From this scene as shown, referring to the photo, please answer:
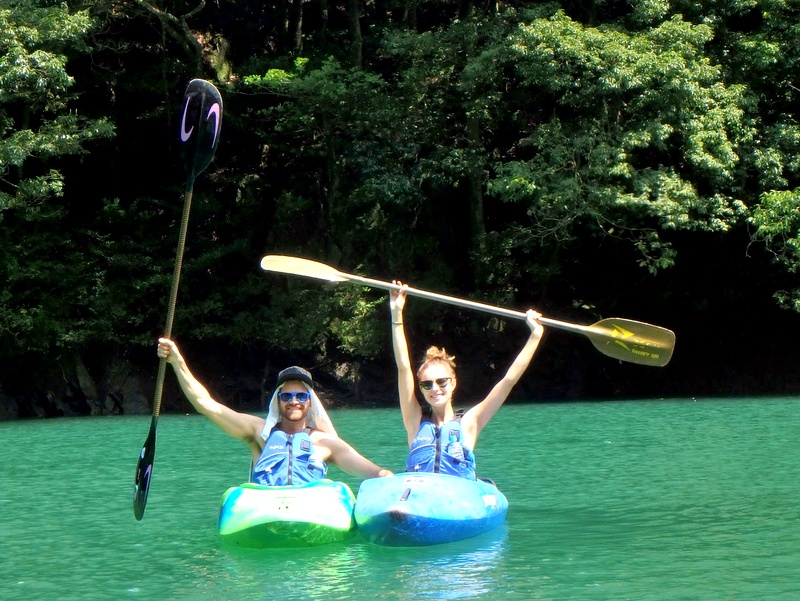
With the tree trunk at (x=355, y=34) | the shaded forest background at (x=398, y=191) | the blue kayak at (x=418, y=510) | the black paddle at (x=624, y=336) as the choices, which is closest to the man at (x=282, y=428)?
the blue kayak at (x=418, y=510)

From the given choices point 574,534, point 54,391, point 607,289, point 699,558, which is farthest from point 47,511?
point 607,289

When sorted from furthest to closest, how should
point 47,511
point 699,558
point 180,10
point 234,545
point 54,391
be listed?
1. point 180,10
2. point 54,391
3. point 47,511
4. point 234,545
5. point 699,558

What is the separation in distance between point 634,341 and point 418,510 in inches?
79.0

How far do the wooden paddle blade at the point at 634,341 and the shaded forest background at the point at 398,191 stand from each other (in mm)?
9200

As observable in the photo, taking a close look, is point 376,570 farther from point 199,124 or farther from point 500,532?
point 199,124

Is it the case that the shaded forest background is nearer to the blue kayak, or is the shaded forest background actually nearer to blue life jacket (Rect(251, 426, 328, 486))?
blue life jacket (Rect(251, 426, 328, 486))

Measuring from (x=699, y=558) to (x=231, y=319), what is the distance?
13743mm

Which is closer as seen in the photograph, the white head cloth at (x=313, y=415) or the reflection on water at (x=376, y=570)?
the reflection on water at (x=376, y=570)

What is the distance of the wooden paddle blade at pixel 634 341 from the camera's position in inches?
253

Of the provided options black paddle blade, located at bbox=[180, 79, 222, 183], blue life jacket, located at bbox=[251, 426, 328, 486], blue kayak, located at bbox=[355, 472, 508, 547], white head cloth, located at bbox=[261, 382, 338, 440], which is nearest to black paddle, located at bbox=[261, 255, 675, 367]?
black paddle blade, located at bbox=[180, 79, 222, 183]

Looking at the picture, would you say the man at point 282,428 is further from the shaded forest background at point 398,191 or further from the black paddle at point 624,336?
the shaded forest background at point 398,191

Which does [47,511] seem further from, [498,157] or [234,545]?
[498,157]

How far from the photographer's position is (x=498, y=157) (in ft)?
58.9

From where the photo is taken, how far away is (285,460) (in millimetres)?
5281
